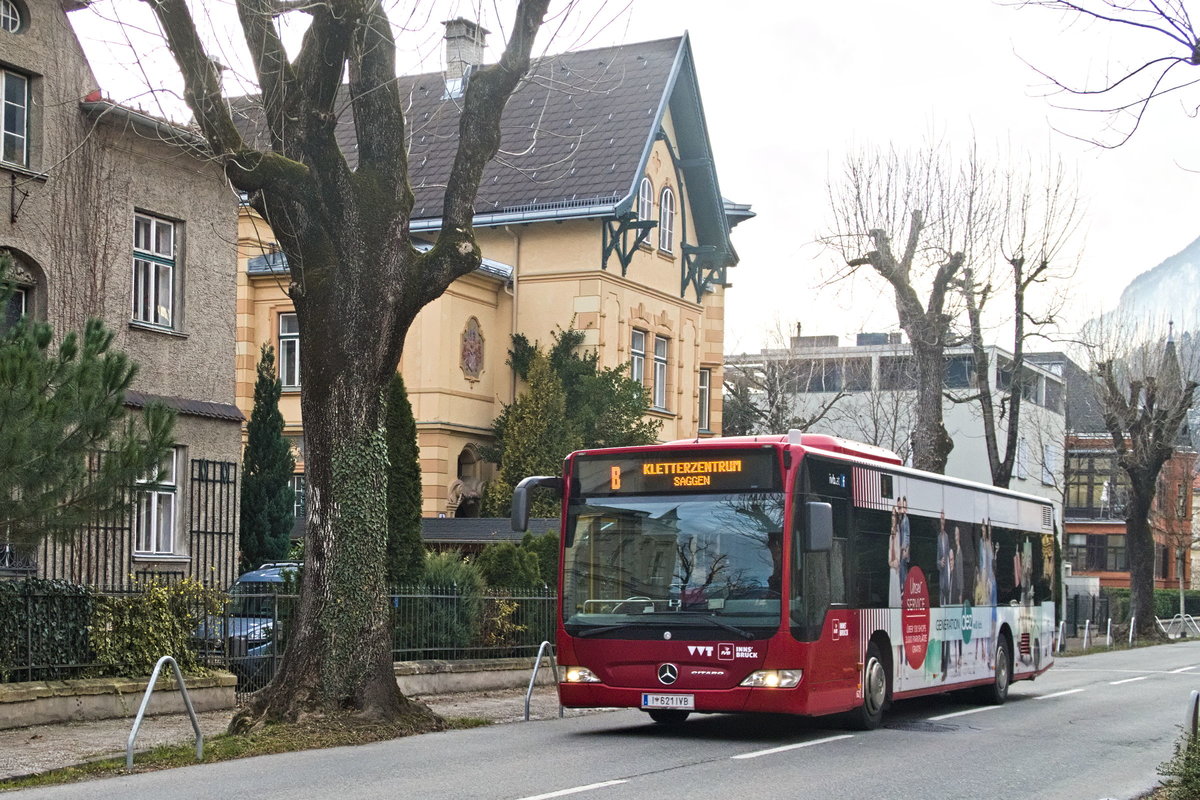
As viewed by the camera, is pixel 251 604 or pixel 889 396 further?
pixel 889 396

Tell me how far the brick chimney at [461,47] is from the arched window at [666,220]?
6080 mm

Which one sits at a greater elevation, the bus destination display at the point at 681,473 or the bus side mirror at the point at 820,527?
the bus destination display at the point at 681,473

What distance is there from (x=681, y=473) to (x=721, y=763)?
3.34 metres

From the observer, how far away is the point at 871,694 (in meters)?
16.9

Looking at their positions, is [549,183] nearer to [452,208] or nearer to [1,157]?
[1,157]

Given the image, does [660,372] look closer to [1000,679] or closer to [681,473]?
[1000,679]

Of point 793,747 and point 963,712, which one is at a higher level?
point 793,747

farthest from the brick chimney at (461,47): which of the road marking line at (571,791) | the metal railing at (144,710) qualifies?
the road marking line at (571,791)

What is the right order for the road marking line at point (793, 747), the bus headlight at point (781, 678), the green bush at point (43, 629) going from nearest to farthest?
the road marking line at point (793, 747) < the bus headlight at point (781, 678) < the green bush at point (43, 629)

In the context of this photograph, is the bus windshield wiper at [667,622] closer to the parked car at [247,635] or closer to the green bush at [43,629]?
the parked car at [247,635]

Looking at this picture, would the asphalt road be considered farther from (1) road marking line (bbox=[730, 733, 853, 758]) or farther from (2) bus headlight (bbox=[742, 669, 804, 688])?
(2) bus headlight (bbox=[742, 669, 804, 688])

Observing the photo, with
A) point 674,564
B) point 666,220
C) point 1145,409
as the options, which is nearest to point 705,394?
point 666,220

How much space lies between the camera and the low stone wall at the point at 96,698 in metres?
15.6

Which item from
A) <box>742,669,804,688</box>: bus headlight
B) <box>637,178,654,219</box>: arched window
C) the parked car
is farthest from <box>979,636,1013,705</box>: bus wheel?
<box>637,178,654,219</box>: arched window
